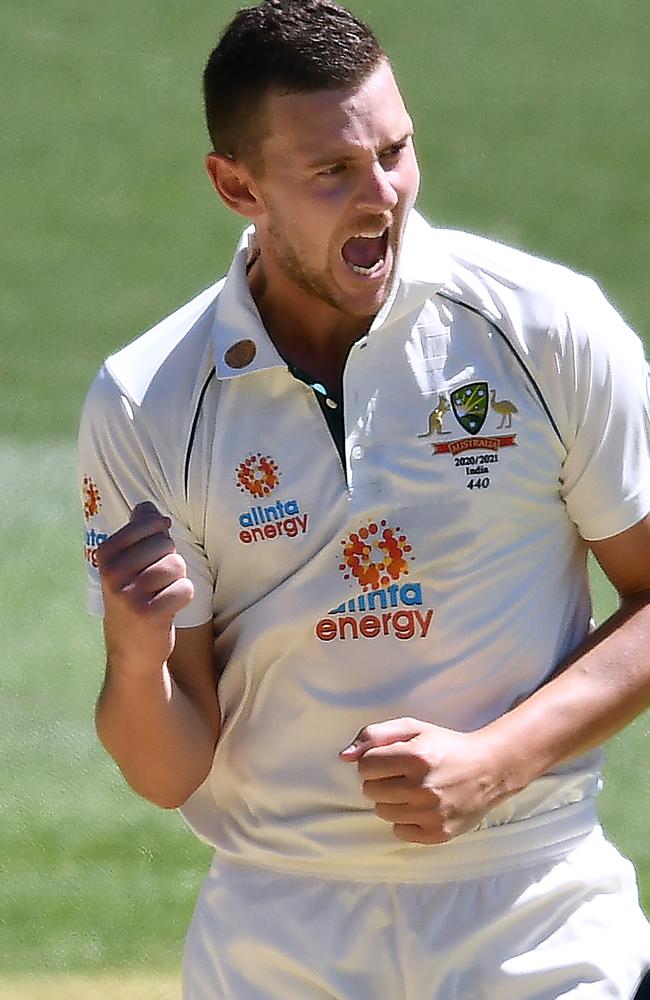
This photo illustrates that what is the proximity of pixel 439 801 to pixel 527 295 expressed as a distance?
0.66 meters

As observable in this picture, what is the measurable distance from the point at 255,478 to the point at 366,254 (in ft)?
1.05

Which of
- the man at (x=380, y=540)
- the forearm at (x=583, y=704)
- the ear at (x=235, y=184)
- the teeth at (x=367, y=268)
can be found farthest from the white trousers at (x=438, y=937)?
the ear at (x=235, y=184)

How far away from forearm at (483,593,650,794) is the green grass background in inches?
70.2

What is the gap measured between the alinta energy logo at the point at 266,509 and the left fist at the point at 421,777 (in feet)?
1.02

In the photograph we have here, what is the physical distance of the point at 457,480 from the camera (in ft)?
7.25

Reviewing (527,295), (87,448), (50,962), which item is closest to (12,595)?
(50,962)

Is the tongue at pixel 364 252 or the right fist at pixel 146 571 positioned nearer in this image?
the right fist at pixel 146 571

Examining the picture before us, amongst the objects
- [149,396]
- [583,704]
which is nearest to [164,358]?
[149,396]

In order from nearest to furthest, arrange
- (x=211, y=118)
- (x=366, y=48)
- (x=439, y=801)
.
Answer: (x=439, y=801) < (x=366, y=48) < (x=211, y=118)

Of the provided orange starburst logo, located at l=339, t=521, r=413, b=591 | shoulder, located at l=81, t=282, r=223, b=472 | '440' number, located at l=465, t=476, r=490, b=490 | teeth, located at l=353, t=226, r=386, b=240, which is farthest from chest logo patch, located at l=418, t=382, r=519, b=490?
shoulder, located at l=81, t=282, r=223, b=472

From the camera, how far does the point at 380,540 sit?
2207 mm

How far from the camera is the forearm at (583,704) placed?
213cm

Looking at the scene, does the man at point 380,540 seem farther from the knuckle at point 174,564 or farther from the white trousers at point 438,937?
the knuckle at point 174,564

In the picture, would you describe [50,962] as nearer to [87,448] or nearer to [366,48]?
[87,448]
